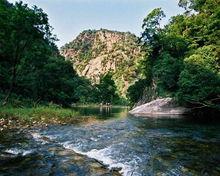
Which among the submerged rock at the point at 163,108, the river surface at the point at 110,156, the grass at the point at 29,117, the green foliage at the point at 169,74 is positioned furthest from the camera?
the green foliage at the point at 169,74

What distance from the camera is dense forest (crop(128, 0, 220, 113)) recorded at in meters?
35.0

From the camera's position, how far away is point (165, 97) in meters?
44.1

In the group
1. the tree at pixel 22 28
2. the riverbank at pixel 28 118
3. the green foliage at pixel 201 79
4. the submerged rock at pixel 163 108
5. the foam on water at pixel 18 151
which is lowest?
the foam on water at pixel 18 151

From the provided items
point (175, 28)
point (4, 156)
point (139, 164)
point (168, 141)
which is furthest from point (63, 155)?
point (175, 28)

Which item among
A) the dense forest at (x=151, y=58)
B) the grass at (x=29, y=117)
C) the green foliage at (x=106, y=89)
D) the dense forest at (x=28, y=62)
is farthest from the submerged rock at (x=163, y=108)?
the green foliage at (x=106, y=89)

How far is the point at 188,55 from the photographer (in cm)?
4291

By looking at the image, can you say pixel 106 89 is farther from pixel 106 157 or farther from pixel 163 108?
pixel 106 157

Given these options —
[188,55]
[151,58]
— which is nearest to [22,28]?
[188,55]

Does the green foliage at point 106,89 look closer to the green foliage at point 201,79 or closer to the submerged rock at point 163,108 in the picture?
the submerged rock at point 163,108

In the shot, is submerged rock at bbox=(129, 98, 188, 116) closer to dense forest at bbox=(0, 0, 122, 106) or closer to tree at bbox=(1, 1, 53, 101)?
dense forest at bbox=(0, 0, 122, 106)

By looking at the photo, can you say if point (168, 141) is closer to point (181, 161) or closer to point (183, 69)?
point (181, 161)

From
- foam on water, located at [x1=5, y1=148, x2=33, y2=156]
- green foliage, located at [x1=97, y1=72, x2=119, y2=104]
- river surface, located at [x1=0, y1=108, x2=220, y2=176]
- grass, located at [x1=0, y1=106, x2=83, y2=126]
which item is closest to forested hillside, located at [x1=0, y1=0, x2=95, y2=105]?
grass, located at [x1=0, y1=106, x2=83, y2=126]

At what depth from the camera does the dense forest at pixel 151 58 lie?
28.9 metres

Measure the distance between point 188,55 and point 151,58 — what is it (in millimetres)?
16671
